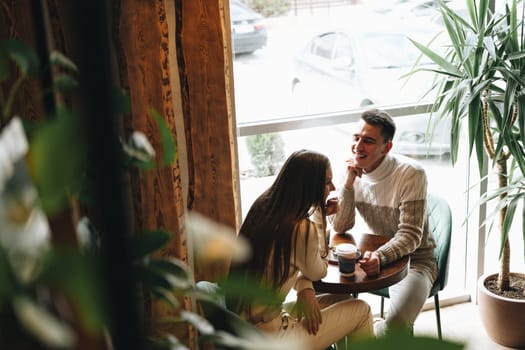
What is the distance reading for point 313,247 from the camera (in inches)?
90.6

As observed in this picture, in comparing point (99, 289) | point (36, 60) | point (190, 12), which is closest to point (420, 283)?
point (190, 12)

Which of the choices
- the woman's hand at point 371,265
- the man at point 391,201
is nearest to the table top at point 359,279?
the woman's hand at point 371,265

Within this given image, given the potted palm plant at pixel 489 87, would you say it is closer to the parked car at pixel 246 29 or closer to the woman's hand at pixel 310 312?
the parked car at pixel 246 29

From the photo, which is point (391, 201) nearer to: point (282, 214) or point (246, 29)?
point (282, 214)

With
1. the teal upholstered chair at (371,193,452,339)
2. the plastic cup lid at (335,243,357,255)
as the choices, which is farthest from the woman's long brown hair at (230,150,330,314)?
the teal upholstered chair at (371,193,452,339)

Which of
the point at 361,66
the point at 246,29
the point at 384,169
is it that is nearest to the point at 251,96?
the point at 246,29

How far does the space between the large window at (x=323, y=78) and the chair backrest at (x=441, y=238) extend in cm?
22

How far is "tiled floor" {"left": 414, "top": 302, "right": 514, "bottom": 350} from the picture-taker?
333 centimetres

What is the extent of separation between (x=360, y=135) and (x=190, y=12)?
92 cm

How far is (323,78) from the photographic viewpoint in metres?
3.27

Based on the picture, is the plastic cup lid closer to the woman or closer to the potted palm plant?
the woman

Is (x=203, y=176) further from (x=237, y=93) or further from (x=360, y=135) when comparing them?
(x=360, y=135)

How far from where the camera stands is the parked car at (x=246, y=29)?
3.05 m

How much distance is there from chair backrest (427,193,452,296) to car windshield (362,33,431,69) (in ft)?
2.54
